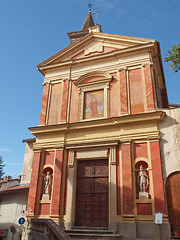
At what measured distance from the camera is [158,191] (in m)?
9.55

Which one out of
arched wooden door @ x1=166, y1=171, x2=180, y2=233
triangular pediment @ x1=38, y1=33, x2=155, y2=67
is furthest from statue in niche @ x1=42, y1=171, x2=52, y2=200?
triangular pediment @ x1=38, y1=33, x2=155, y2=67

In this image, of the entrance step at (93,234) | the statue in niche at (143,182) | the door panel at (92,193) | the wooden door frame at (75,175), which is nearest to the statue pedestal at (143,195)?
the statue in niche at (143,182)

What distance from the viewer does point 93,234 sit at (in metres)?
8.91

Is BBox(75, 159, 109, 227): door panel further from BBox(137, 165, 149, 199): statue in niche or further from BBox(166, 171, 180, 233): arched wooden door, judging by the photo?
BBox(166, 171, 180, 233): arched wooden door

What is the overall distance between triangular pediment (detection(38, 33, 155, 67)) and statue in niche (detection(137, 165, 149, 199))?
23.1 ft

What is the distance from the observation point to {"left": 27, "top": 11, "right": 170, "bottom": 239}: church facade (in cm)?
991

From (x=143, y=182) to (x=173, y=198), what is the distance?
4.32ft

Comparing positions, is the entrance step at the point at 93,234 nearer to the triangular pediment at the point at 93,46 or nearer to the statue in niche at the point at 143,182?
the statue in niche at the point at 143,182

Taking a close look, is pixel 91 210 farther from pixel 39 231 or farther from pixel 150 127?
pixel 150 127

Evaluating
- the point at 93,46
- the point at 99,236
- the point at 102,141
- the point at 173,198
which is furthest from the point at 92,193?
the point at 93,46

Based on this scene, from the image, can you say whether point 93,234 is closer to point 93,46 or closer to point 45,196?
point 45,196

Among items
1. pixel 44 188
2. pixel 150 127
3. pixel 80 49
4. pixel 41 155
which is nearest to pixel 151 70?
pixel 150 127

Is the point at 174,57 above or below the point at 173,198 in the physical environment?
above

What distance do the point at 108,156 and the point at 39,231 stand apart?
4456 millimetres
